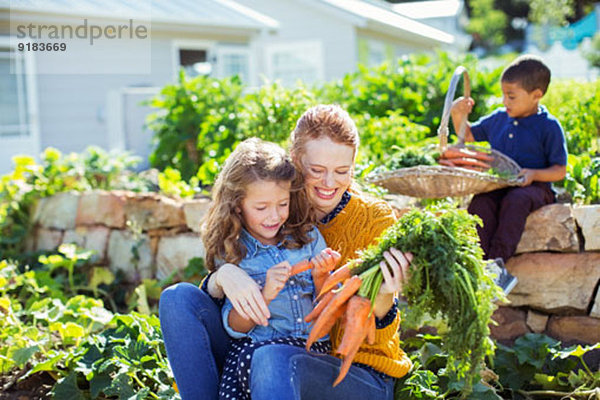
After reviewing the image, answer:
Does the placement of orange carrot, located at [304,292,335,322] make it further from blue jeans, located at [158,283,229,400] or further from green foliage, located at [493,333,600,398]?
green foliage, located at [493,333,600,398]

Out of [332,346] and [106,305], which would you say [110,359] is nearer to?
[332,346]

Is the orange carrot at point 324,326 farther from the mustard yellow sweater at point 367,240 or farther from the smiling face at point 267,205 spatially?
the smiling face at point 267,205

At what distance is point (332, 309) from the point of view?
1966 millimetres

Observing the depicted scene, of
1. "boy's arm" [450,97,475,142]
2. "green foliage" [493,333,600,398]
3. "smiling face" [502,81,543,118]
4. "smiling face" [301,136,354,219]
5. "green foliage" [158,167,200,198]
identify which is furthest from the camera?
"green foliage" [158,167,200,198]

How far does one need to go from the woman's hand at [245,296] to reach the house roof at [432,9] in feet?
61.6

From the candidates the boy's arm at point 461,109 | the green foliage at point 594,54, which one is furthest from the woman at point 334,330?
the green foliage at point 594,54

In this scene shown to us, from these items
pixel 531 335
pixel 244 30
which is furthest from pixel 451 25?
pixel 531 335

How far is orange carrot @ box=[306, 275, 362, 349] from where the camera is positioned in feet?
6.38

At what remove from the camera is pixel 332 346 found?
226cm

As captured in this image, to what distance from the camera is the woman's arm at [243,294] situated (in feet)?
6.74

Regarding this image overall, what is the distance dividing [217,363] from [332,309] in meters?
0.52

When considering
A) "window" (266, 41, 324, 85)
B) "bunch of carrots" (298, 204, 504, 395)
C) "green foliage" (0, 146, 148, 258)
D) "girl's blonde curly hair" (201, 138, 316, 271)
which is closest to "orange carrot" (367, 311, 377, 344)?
"bunch of carrots" (298, 204, 504, 395)

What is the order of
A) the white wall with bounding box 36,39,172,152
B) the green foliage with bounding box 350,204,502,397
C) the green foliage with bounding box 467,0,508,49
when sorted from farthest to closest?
the green foliage with bounding box 467,0,508,49 < the white wall with bounding box 36,39,172,152 < the green foliage with bounding box 350,204,502,397

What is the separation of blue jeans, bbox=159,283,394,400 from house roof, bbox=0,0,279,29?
7.48 meters
